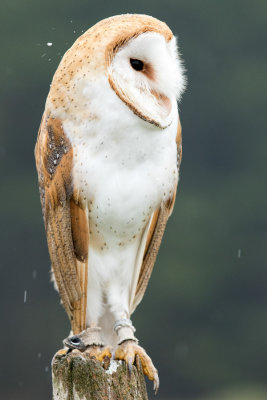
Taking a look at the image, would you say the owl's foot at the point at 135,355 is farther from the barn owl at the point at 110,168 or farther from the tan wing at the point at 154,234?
the tan wing at the point at 154,234

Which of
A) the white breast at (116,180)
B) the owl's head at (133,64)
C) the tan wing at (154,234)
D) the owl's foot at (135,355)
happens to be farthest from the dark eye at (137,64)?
the owl's foot at (135,355)

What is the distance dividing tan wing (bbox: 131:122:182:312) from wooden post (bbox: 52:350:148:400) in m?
0.53

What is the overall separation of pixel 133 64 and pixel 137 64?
0.01 m

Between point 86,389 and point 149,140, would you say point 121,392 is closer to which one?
point 86,389

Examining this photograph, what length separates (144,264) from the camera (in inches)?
104

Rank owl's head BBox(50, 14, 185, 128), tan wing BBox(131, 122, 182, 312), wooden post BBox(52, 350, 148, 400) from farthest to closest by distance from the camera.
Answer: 1. tan wing BBox(131, 122, 182, 312)
2. owl's head BBox(50, 14, 185, 128)
3. wooden post BBox(52, 350, 148, 400)

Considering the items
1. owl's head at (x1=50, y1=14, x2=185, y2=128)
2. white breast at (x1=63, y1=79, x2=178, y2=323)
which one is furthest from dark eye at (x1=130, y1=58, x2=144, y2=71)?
white breast at (x1=63, y1=79, x2=178, y2=323)

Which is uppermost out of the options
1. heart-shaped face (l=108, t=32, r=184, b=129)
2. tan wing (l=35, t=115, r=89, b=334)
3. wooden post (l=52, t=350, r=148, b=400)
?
heart-shaped face (l=108, t=32, r=184, b=129)

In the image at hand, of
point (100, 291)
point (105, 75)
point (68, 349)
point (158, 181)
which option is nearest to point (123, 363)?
point (68, 349)

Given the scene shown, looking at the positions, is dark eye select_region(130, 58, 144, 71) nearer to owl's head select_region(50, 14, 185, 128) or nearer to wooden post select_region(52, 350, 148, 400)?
owl's head select_region(50, 14, 185, 128)

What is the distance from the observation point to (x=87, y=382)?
210cm

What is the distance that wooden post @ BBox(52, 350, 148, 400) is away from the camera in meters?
2.10

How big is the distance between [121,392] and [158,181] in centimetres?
66

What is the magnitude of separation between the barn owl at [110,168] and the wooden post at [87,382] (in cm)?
15
